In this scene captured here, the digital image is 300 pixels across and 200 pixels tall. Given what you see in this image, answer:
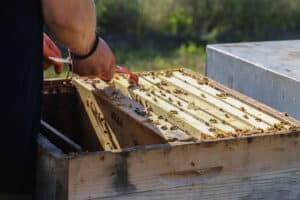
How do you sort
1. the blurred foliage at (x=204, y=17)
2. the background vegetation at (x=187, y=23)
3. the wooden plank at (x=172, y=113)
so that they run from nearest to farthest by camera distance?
the wooden plank at (x=172, y=113) → the background vegetation at (x=187, y=23) → the blurred foliage at (x=204, y=17)

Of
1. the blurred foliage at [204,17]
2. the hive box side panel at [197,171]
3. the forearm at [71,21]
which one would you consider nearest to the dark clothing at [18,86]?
the forearm at [71,21]

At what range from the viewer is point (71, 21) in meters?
2.18

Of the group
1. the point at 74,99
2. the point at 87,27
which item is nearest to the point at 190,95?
the point at 74,99

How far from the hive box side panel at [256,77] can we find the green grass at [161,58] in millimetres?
3205

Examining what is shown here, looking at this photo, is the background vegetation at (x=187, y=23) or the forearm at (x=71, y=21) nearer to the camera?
the forearm at (x=71, y=21)

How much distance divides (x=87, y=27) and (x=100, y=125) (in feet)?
2.01

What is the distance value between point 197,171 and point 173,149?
0.36ft

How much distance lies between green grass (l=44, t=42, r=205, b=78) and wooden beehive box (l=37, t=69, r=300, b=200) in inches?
157

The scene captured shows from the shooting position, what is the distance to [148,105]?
267cm

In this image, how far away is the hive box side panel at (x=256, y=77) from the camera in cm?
302

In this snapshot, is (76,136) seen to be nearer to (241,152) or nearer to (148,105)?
(148,105)

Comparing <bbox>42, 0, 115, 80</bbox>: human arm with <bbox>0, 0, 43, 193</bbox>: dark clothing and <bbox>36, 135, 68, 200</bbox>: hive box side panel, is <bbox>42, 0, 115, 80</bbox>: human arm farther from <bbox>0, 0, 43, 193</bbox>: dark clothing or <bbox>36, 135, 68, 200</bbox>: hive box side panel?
<bbox>36, 135, 68, 200</bbox>: hive box side panel

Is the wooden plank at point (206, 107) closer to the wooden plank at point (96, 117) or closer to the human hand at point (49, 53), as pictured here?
the wooden plank at point (96, 117)

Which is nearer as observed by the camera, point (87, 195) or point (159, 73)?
point (87, 195)
